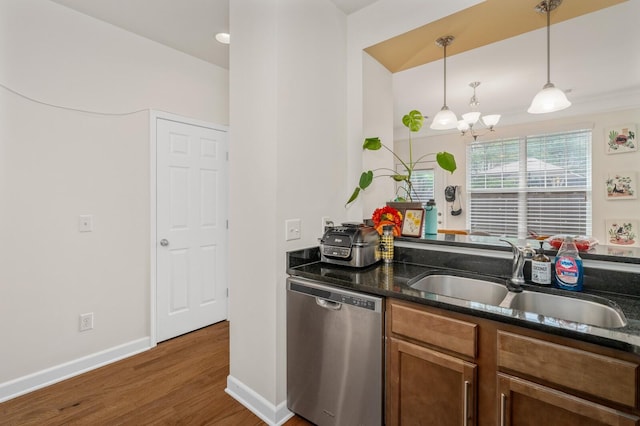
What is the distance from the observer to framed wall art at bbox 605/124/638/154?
3.91 meters

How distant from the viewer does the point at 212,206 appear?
3.02 m

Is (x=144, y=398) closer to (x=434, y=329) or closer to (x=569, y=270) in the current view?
(x=434, y=329)

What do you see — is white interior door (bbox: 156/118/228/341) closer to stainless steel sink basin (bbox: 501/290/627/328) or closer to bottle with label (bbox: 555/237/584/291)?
stainless steel sink basin (bbox: 501/290/627/328)

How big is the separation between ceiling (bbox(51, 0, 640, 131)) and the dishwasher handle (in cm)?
178

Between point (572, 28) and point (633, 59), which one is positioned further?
point (633, 59)

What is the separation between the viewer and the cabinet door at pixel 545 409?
922 mm

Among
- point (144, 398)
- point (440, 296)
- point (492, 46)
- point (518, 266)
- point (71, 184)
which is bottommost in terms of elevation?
point (144, 398)

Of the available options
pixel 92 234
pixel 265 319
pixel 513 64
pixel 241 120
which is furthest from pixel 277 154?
pixel 513 64

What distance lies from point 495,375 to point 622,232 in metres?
4.42

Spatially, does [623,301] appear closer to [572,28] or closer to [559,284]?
Result: [559,284]

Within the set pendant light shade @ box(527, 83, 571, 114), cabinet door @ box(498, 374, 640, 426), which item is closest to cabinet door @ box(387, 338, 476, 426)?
cabinet door @ box(498, 374, 640, 426)

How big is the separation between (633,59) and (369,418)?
430cm

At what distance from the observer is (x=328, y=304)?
156 cm

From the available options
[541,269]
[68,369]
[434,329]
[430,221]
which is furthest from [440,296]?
[68,369]
